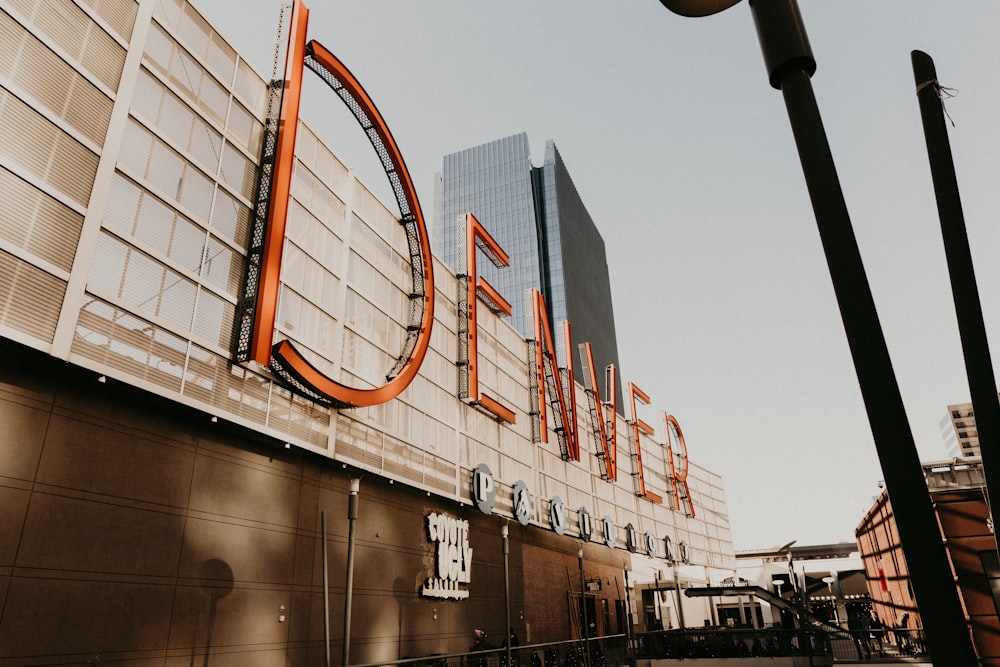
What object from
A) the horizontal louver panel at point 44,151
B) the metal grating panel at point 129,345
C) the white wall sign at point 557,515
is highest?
the horizontal louver panel at point 44,151

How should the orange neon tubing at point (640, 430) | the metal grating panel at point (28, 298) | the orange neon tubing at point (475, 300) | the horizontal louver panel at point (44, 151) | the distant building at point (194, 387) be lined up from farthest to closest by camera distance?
the orange neon tubing at point (640, 430), the orange neon tubing at point (475, 300), the horizontal louver panel at point (44, 151), the distant building at point (194, 387), the metal grating panel at point (28, 298)

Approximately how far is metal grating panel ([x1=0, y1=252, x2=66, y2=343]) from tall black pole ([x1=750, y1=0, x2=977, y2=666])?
1615cm

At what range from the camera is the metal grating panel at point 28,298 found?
14125 millimetres

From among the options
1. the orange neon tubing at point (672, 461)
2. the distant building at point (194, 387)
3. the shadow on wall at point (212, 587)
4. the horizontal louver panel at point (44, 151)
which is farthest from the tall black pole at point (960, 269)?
the orange neon tubing at point (672, 461)

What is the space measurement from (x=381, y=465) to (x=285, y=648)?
748 cm

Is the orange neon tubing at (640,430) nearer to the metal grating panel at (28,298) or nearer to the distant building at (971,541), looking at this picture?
the distant building at (971,541)

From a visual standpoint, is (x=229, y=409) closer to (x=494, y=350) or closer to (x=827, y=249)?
(x=827, y=249)

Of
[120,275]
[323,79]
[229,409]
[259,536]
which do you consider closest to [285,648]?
[259,536]

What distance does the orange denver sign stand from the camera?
66.5ft

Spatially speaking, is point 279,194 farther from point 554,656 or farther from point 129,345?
point 554,656

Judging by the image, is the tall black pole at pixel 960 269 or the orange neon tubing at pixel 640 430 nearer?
the tall black pole at pixel 960 269

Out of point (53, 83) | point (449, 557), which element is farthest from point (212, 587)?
point (53, 83)

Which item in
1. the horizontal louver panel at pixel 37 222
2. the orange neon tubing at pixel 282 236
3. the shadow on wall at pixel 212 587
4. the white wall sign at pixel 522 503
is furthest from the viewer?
the white wall sign at pixel 522 503

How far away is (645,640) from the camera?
33.4m
